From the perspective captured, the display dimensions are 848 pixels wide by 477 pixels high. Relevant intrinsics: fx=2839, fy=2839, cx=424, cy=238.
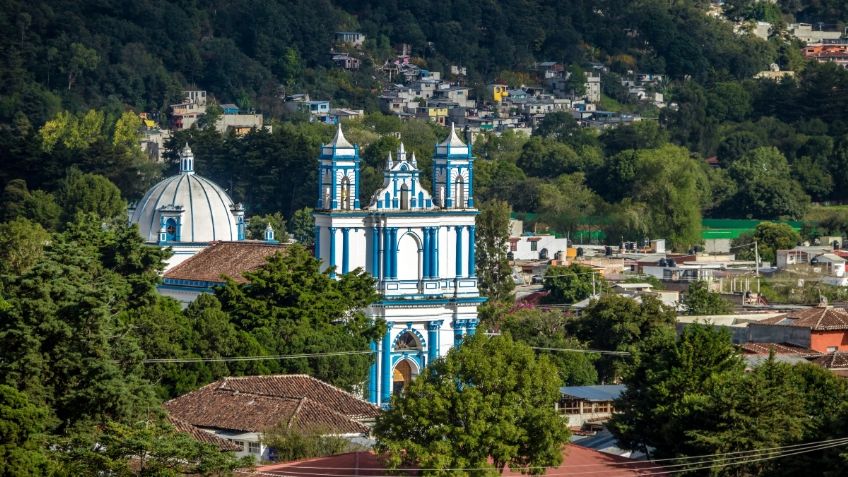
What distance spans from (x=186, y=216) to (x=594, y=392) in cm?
1565

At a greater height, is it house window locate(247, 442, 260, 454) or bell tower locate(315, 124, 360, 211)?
bell tower locate(315, 124, 360, 211)

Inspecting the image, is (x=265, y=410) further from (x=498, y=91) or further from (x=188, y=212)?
(x=498, y=91)

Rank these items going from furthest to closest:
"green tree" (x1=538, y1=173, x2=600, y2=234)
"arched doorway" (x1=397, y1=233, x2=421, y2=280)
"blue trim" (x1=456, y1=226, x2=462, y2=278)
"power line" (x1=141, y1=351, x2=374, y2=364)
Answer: "green tree" (x1=538, y1=173, x2=600, y2=234) → "blue trim" (x1=456, y1=226, x2=462, y2=278) → "arched doorway" (x1=397, y1=233, x2=421, y2=280) → "power line" (x1=141, y1=351, x2=374, y2=364)

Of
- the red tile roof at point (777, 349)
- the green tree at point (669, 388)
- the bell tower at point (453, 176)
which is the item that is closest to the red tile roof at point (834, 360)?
the red tile roof at point (777, 349)

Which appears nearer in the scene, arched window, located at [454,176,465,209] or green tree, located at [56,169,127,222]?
arched window, located at [454,176,465,209]

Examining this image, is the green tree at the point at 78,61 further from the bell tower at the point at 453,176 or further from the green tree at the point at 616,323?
the bell tower at the point at 453,176

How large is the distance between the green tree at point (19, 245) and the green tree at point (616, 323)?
13.3m

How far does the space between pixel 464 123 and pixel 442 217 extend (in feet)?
308

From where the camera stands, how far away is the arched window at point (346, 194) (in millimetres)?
64375

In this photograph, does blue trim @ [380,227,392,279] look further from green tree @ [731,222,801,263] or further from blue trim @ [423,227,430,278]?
green tree @ [731,222,801,263]

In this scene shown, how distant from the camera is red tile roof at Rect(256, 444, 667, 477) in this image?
4538cm

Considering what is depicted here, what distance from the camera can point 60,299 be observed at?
4850 cm

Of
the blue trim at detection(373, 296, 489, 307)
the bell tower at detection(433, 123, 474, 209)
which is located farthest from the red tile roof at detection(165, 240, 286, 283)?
the bell tower at detection(433, 123, 474, 209)

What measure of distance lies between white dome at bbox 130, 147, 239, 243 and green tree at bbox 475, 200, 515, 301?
10.2m
